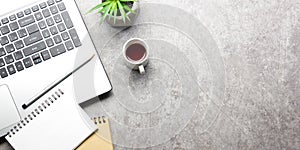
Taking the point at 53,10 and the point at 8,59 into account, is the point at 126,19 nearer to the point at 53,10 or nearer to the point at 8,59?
the point at 53,10

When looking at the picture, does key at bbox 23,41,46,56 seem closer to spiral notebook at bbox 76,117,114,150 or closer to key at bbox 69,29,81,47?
key at bbox 69,29,81,47

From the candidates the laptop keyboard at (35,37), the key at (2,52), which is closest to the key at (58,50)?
the laptop keyboard at (35,37)

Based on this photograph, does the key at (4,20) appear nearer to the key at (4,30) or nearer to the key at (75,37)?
the key at (4,30)

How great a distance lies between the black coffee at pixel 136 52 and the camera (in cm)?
87

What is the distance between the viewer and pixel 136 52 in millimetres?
872

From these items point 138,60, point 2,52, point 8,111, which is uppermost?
point 138,60

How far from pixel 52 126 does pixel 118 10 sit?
0.28 meters

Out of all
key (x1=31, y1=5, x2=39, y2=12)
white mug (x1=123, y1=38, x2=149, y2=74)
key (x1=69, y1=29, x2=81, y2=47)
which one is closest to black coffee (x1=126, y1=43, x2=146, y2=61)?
white mug (x1=123, y1=38, x2=149, y2=74)

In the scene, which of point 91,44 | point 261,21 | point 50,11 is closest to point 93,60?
point 91,44

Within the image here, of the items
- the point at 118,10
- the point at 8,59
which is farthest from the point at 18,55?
the point at 118,10

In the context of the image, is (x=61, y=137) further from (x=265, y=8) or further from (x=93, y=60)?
(x=265, y=8)

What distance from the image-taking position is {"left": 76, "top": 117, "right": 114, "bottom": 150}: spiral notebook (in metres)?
0.89

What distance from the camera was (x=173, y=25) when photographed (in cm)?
92

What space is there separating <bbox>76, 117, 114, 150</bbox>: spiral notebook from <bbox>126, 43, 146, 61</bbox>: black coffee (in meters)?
0.15
